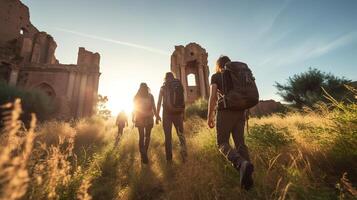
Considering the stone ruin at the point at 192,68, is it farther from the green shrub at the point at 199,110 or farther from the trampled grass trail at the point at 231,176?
the trampled grass trail at the point at 231,176

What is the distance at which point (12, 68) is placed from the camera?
21.1 m

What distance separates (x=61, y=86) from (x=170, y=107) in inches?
830

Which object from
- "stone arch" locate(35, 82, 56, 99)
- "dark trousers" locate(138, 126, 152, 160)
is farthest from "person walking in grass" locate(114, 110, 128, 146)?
"stone arch" locate(35, 82, 56, 99)

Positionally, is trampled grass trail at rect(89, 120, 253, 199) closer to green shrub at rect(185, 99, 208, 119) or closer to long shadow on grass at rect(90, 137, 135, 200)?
long shadow on grass at rect(90, 137, 135, 200)

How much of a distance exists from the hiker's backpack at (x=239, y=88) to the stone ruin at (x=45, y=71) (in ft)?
66.4

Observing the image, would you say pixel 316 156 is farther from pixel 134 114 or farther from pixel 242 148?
pixel 134 114

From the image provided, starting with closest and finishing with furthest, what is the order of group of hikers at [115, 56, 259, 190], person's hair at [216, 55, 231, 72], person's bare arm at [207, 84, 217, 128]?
group of hikers at [115, 56, 259, 190] → person's bare arm at [207, 84, 217, 128] → person's hair at [216, 55, 231, 72]

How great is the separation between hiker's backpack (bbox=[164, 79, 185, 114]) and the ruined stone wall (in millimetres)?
25989

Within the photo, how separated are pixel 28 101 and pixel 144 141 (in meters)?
14.1

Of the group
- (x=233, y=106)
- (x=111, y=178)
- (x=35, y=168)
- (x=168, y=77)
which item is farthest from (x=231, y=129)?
(x=111, y=178)

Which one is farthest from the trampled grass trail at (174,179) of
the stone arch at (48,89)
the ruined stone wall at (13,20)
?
the ruined stone wall at (13,20)

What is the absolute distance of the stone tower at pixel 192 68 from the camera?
Answer: 2407 centimetres

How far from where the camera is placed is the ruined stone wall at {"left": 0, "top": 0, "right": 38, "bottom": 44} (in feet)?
76.7

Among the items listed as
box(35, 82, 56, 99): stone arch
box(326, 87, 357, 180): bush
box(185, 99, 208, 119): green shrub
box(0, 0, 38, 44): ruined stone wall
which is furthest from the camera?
box(0, 0, 38, 44): ruined stone wall
